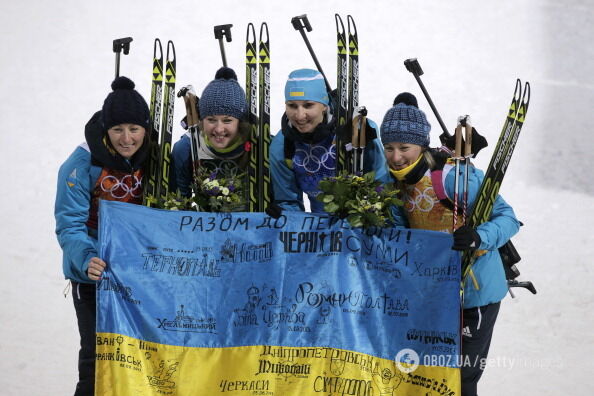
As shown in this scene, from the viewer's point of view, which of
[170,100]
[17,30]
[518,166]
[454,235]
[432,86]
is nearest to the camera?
[454,235]

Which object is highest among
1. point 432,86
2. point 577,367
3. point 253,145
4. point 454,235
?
point 432,86

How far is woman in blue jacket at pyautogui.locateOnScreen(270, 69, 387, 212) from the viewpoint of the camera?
4.40 metres

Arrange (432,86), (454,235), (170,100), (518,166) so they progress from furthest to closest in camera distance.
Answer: (432,86) < (518,166) < (170,100) < (454,235)

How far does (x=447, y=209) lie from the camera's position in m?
4.12

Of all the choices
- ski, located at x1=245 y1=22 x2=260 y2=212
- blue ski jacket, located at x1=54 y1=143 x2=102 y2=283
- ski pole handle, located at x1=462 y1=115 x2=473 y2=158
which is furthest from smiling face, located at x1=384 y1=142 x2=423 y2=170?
blue ski jacket, located at x1=54 y1=143 x2=102 y2=283

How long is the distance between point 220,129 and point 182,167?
14.9 inches

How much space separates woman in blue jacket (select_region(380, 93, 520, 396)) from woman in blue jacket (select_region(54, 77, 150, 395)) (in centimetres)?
121

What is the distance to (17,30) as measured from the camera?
912 cm

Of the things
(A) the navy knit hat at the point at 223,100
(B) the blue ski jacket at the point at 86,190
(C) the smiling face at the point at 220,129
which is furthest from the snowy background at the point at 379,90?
(A) the navy knit hat at the point at 223,100

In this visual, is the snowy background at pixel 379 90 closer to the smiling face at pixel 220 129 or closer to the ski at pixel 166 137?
the ski at pixel 166 137

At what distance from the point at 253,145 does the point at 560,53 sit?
17.7 feet

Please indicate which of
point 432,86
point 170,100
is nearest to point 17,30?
point 432,86

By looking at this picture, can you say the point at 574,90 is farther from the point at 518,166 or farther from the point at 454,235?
the point at 454,235

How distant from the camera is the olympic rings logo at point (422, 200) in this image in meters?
4.12
